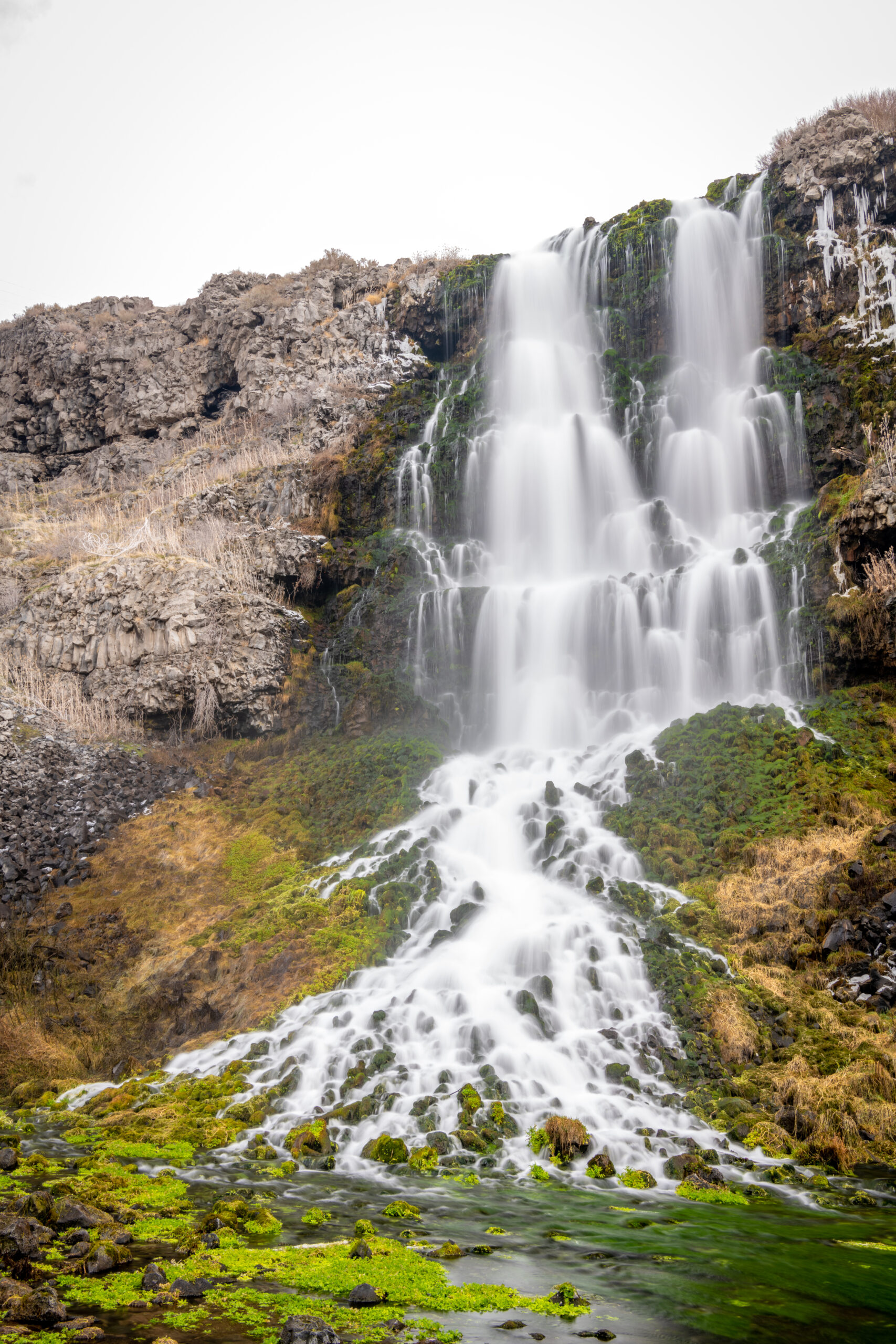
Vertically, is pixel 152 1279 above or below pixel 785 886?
above

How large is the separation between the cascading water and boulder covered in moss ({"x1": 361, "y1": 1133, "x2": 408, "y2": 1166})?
36cm

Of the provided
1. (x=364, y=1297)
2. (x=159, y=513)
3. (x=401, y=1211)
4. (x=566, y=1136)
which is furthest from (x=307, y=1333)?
(x=159, y=513)

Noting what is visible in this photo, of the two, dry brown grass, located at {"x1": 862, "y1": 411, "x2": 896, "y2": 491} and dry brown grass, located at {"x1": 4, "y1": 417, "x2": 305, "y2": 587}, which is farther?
dry brown grass, located at {"x1": 4, "y1": 417, "x2": 305, "y2": 587}

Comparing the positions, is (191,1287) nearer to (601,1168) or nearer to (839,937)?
(601,1168)

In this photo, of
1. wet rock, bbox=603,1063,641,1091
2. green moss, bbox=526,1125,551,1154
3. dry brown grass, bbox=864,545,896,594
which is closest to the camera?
green moss, bbox=526,1125,551,1154

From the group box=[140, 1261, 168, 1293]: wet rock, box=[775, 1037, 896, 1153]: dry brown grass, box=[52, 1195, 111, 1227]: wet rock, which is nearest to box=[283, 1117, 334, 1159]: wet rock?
box=[52, 1195, 111, 1227]: wet rock

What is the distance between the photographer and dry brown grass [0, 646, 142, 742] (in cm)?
2241

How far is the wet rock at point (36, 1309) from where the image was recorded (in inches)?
173

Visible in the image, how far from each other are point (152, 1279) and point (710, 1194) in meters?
5.58

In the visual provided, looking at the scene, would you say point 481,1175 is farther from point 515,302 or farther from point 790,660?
point 515,302

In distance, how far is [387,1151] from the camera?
30.1 feet

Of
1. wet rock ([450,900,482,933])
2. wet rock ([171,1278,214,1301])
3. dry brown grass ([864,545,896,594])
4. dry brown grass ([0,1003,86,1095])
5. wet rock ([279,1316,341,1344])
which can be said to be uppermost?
dry brown grass ([864,545,896,594])

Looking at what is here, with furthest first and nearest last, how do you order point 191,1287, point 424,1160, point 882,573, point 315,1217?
point 882,573
point 424,1160
point 315,1217
point 191,1287

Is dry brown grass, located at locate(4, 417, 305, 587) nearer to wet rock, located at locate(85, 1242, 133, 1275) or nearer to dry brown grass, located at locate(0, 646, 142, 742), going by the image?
dry brown grass, located at locate(0, 646, 142, 742)
